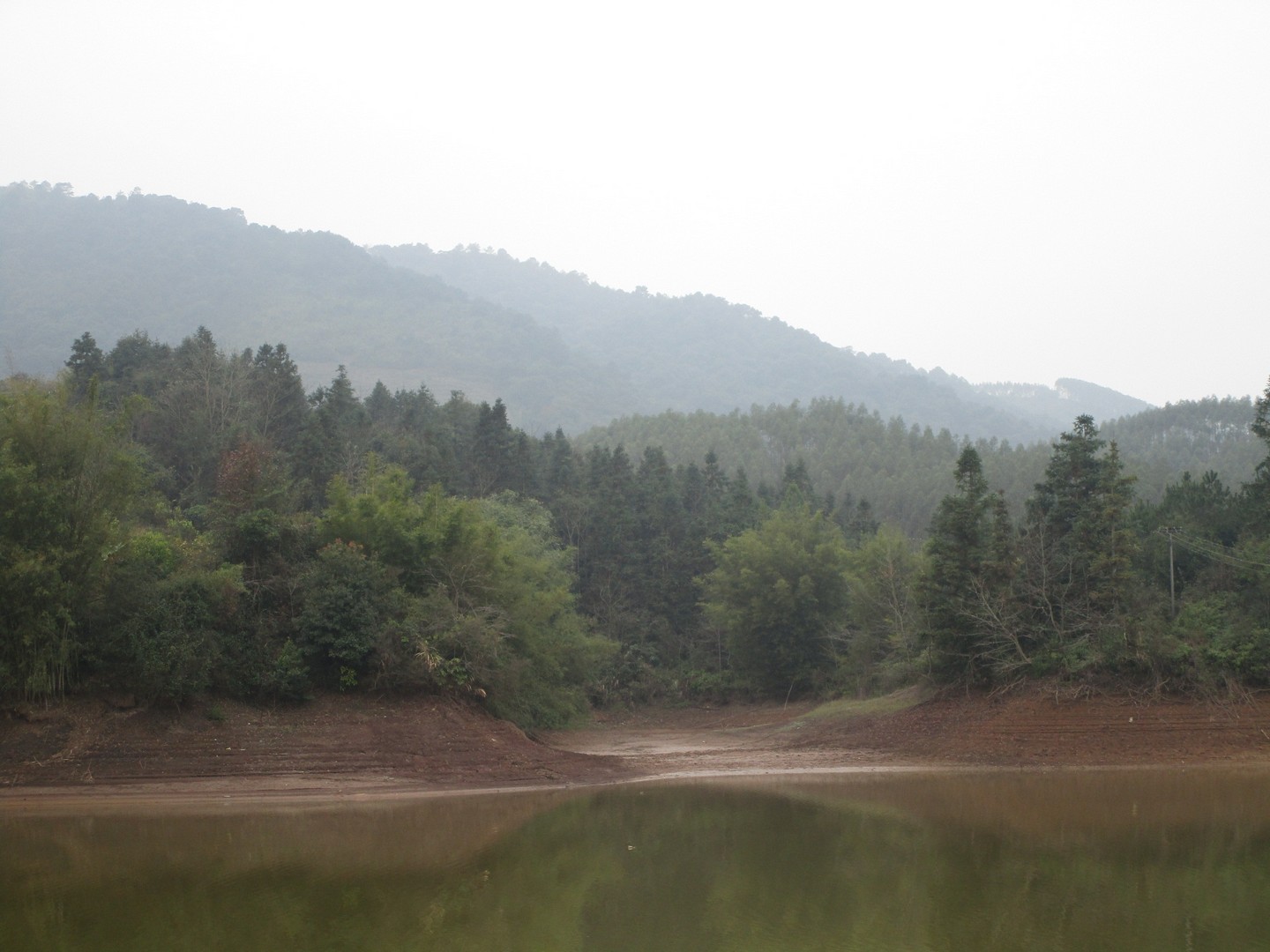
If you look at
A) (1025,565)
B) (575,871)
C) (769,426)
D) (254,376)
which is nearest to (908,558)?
(1025,565)

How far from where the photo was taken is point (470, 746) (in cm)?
2872

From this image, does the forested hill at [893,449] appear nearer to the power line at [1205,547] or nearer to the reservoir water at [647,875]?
the power line at [1205,547]

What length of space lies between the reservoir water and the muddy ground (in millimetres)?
1963

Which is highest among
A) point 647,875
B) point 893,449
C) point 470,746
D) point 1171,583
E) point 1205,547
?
point 893,449

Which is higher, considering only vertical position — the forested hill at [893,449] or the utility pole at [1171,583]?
the forested hill at [893,449]

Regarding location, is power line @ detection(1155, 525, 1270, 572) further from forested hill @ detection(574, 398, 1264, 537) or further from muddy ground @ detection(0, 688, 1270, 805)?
forested hill @ detection(574, 398, 1264, 537)

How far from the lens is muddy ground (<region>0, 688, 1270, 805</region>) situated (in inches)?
966

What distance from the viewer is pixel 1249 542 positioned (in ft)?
124

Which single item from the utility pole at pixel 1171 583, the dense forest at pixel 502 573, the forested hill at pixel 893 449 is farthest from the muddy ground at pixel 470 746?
the forested hill at pixel 893 449

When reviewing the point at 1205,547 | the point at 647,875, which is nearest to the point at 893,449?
the point at 1205,547

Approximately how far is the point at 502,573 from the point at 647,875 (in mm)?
20121

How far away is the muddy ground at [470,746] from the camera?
24.5 metres

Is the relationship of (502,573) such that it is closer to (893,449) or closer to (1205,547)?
(1205,547)

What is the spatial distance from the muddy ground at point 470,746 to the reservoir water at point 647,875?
6.44ft
